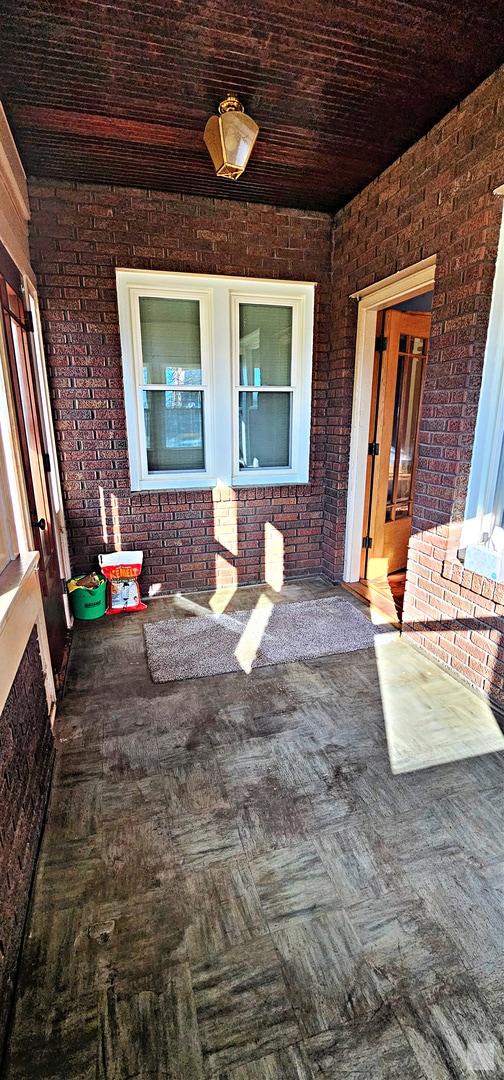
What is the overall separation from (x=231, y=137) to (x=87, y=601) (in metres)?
2.89

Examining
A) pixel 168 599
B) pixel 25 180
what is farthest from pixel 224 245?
pixel 168 599

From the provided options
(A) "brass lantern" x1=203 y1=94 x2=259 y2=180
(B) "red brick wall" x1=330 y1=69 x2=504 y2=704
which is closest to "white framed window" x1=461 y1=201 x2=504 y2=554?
(B) "red brick wall" x1=330 y1=69 x2=504 y2=704

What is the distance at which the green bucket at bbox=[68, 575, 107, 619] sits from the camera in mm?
3498

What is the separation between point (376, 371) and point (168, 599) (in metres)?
2.49

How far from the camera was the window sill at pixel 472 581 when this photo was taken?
236 cm

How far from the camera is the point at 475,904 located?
1.48 m

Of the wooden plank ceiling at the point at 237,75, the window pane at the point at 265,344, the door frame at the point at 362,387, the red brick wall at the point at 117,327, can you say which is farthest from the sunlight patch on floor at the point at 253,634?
the wooden plank ceiling at the point at 237,75

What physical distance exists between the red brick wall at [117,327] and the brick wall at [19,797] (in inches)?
73.0

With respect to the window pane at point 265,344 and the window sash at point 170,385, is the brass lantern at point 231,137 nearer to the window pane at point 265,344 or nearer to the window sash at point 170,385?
the window sash at point 170,385

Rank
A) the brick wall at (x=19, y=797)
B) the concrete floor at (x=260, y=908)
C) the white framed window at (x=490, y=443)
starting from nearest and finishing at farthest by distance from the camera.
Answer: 1. the concrete floor at (x=260, y=908)
2. the brick wall at (x=19, y=797)
3. the white framed window at (x=490, y=443)

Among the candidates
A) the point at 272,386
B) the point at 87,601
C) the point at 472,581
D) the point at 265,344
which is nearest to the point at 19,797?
the point at 87,601

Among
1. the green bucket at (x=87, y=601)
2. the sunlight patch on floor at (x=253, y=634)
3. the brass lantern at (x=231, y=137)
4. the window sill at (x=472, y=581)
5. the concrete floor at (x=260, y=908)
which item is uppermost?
the brass lantern at (x=231, y=137)

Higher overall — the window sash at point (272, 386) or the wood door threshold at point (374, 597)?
the window sash at point (272, 386)

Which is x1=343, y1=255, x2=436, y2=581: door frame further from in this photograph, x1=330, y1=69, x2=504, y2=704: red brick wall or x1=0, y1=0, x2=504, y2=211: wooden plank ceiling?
x1=0, y1=0, x2=504, y2=211: wooden plank ceiling
